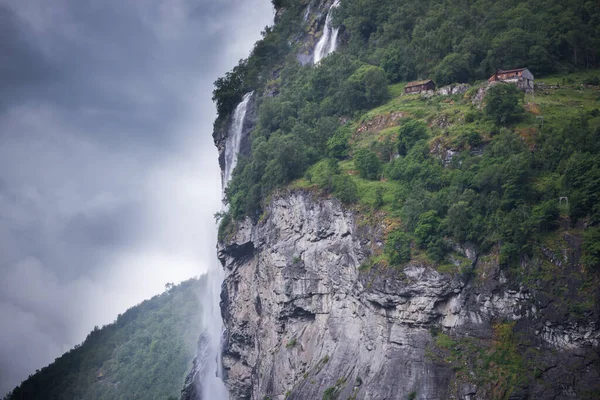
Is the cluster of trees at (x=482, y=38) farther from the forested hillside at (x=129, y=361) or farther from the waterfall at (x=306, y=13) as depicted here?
the forested hillside at (x=129, y=361)

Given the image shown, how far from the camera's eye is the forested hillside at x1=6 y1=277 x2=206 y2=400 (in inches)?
4373

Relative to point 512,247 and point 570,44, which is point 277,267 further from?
point 570,44

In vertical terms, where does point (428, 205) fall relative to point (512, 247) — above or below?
above

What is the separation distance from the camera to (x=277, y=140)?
61.3 m

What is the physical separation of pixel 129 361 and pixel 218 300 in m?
50.6

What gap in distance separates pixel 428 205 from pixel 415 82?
74.1 feet

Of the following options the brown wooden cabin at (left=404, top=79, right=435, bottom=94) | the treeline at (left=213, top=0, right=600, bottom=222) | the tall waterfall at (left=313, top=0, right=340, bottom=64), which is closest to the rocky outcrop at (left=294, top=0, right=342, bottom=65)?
the tall waterfall at (left=313, top=0, right=340, bottom=64)

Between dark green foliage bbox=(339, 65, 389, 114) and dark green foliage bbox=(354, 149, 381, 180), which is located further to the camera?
dark green foliage bbox=(339, 65, 389, 114)

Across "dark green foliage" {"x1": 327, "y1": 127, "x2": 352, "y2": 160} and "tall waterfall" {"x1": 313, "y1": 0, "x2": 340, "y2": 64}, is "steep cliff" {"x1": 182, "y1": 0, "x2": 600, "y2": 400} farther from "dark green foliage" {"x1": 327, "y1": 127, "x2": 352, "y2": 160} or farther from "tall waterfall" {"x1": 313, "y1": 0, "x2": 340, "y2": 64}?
"tall waterfall" {"x1": 313, "y1": 0, "x2": 340, "y2": 64}

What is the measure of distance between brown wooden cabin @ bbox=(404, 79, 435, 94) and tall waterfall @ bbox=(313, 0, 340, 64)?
21486 mm

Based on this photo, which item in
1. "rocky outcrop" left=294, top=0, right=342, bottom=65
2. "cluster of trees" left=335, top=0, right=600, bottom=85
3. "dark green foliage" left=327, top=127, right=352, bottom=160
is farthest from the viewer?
"rocky outcrop" left=294, top=0, right=342, bottom=65

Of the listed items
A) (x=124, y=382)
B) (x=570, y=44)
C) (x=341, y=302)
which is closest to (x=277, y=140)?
(x=341, y=302)

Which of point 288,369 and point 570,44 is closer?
point 288,369

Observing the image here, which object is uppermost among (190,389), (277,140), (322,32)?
(322,32)
